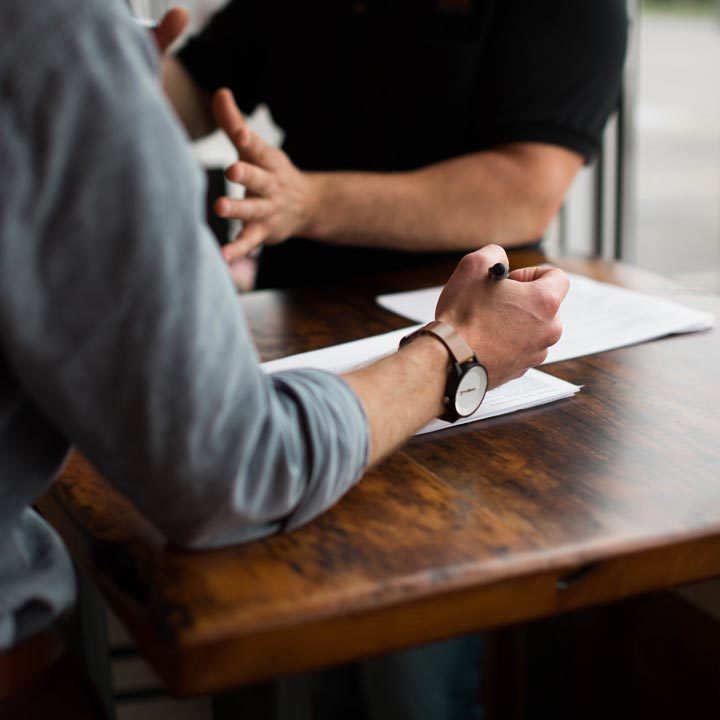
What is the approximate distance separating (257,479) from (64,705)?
30cm

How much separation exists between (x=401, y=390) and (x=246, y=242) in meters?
0.63

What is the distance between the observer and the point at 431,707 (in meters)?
1.50

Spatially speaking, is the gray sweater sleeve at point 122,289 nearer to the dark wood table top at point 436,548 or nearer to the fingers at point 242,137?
the dark wood table top at point 436,548

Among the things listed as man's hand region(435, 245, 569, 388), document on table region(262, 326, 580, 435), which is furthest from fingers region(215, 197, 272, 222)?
man's hand region(435, 245, 569, 388)

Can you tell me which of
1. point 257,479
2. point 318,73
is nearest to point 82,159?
point 257,479

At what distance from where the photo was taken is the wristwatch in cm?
83

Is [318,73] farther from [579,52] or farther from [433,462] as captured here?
[433,462]

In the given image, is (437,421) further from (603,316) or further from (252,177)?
(252,177)

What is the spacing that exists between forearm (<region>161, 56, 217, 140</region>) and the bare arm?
1.57 ft

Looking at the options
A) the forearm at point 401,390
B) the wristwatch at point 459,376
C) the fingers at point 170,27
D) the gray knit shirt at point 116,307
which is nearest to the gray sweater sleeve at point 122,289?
the gray knit shirt at point 116,307

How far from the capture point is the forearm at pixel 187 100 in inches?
74.4

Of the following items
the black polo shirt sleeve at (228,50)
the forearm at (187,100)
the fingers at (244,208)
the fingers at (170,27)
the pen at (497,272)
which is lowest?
A: the fingers at (244,208)

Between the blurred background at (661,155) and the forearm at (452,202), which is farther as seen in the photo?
the blurred background at (661,155)

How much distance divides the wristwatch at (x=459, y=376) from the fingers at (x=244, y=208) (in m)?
0.50
